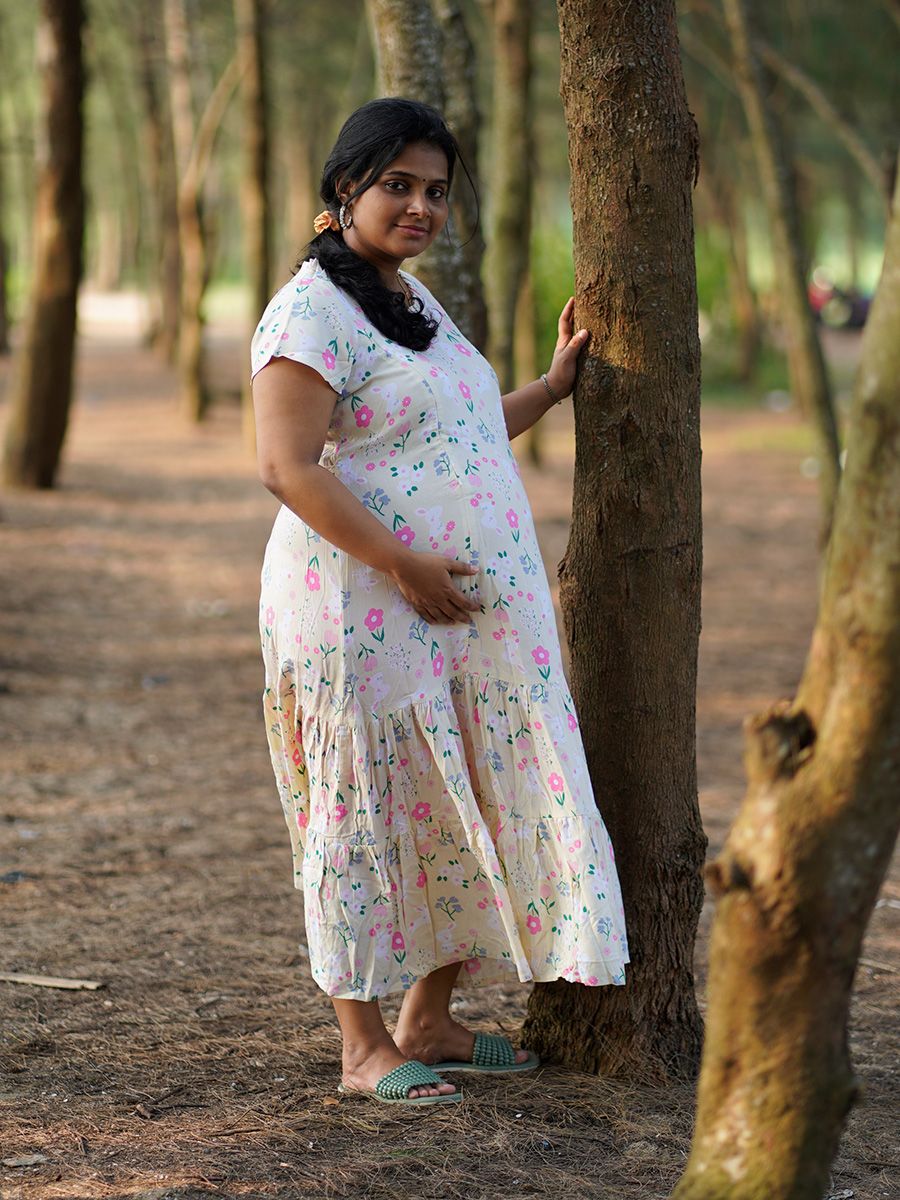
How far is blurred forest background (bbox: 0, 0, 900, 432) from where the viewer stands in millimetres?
15102

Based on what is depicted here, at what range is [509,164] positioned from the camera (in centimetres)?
977

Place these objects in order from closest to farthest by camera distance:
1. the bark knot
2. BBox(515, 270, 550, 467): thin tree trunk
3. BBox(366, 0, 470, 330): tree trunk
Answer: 1. the bark knot
2. BBox(366, 0, 470, 330): tree trunk
3. BBox(515, 270, 550, 467): thin tree trunk

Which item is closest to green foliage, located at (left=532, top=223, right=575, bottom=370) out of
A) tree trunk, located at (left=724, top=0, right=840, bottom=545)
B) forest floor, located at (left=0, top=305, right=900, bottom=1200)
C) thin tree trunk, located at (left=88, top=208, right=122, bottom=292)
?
forest floor, located at (left=0, top=305, right=900, bottom=1200)

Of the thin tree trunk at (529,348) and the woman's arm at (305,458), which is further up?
the thin tree trunk at (529,348)

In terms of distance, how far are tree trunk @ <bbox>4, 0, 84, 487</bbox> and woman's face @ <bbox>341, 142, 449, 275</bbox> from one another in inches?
352

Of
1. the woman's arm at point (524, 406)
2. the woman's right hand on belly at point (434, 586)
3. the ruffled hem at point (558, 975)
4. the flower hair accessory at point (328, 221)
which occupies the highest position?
the flower hair accessory at point (328, 221)

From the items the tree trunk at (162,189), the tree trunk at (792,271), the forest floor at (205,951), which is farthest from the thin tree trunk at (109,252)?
the tree trunk at (792,271)

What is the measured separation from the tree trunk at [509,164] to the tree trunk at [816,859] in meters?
7.46

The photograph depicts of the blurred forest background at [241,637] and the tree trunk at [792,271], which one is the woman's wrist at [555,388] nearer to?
the blurred forest background at [241,637]

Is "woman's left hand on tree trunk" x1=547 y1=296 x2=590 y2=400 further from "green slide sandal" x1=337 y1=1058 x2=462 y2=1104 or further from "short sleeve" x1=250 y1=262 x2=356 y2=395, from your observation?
"green slide sandal" x1=337 y1=1058 x2=462 y2=1104

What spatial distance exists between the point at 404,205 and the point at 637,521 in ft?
2.62

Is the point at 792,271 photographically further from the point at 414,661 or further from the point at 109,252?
the point at 109,252

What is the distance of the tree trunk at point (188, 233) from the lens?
15.7 metres

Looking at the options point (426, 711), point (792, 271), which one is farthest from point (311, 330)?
point (792, 271)
